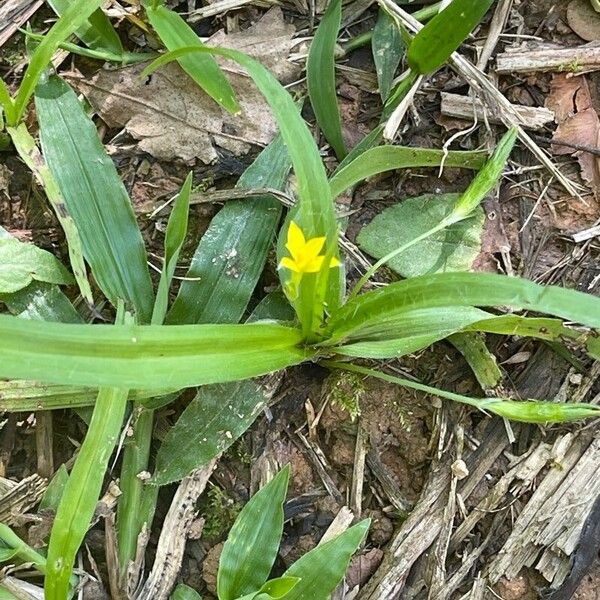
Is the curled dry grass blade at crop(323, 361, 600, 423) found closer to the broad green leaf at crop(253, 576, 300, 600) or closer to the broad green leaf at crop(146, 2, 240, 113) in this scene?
the broad green leaf at crop(253, 576, 300, 600)

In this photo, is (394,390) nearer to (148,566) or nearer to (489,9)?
(148,566)

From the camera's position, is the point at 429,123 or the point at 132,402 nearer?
the point at 132,402

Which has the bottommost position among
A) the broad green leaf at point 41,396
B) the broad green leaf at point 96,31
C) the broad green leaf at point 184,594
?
the broad green leaf at point 184,594

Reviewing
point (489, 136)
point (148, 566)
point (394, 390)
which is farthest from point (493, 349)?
point (148, 566)

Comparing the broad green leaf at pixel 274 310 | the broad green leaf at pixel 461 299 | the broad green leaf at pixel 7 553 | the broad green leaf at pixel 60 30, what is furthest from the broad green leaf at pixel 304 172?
the broad green leaf at pixel 7 553

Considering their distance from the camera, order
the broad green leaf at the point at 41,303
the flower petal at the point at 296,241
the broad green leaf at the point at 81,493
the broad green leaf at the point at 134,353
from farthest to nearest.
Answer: the broad green leaf at the point at 41,303
the broad green leaf at the point at 81,493
the flower petal at the point at 296,241
the broad green leaf at the point at 134,353

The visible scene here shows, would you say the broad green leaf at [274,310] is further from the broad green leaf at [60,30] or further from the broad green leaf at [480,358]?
the broad green leaf at [60,30]
